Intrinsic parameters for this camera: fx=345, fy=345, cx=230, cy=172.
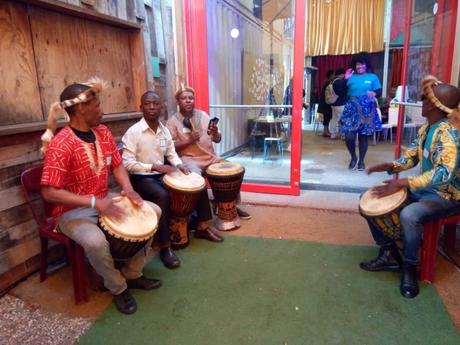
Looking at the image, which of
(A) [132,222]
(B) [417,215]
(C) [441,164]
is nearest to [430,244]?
(B) [417,215]

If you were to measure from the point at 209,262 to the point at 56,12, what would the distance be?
197cm

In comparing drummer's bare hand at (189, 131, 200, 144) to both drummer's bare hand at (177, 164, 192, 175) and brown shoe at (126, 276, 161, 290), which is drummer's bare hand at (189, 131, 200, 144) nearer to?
drummer's bare hand at (177, 164, 192, 175)

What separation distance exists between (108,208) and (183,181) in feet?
2.30

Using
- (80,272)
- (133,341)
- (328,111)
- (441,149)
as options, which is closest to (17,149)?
(80,272)

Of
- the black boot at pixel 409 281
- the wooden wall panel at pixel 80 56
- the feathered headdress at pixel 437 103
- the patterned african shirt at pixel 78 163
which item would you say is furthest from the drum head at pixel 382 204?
the wooden wall panel at pixel 80 56

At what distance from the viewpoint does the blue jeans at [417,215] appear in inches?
75.5

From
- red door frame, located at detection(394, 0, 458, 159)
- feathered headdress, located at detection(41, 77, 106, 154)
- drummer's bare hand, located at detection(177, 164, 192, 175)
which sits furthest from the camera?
red door frame, located at detection(394, 0, 458, 159)

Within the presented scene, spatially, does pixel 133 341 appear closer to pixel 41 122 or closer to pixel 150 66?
pixel 41 122

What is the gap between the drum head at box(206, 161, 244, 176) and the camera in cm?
268

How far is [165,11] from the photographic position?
3.41 metres

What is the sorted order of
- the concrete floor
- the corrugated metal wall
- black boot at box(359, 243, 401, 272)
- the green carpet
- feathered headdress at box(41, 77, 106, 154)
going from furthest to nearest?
the concrete floor, the corrugated metal wall, black boot at box(359, 243, 401, 272), feathered headdress at box(41, 77, 106, 154), the green carpet

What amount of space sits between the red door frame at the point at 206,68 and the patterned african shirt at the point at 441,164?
4.79 ft

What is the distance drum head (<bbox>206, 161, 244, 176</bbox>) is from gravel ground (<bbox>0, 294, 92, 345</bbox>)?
135 centimetres

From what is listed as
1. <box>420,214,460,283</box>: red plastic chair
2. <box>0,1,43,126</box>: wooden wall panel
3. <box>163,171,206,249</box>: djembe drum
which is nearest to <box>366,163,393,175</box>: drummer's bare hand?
<box>420,214,460,283</box>: red plastic chair
